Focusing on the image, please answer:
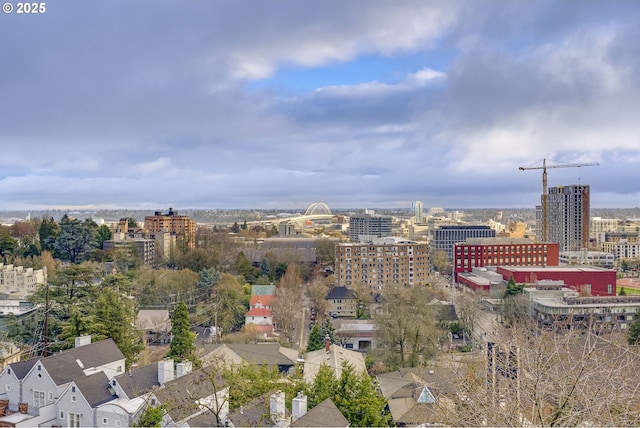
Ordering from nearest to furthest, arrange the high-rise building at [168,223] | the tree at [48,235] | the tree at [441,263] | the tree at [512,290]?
1. the tree at [512,290]
2. the tree at [48,235]
3. the tree at [441,263]
4. the high-rise building at [168,223]

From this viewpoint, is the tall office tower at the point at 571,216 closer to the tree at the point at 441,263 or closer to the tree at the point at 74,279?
the tree at the point at 441,263

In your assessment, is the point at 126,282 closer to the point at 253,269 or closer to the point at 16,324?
the point at 16,324

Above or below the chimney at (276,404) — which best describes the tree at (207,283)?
below

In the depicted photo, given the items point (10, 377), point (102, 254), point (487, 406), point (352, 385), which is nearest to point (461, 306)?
point (352, 385)

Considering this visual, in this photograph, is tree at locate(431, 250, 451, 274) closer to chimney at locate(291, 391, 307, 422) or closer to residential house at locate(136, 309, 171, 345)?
residential house at locate(136, 309, 171, 345)

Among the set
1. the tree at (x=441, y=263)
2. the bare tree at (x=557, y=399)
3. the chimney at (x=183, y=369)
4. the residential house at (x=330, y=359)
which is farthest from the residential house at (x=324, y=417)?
the tree at (x=441, y=263)

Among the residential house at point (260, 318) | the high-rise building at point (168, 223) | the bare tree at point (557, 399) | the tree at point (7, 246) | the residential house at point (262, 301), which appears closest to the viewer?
the bare tree at point (557, 399)
